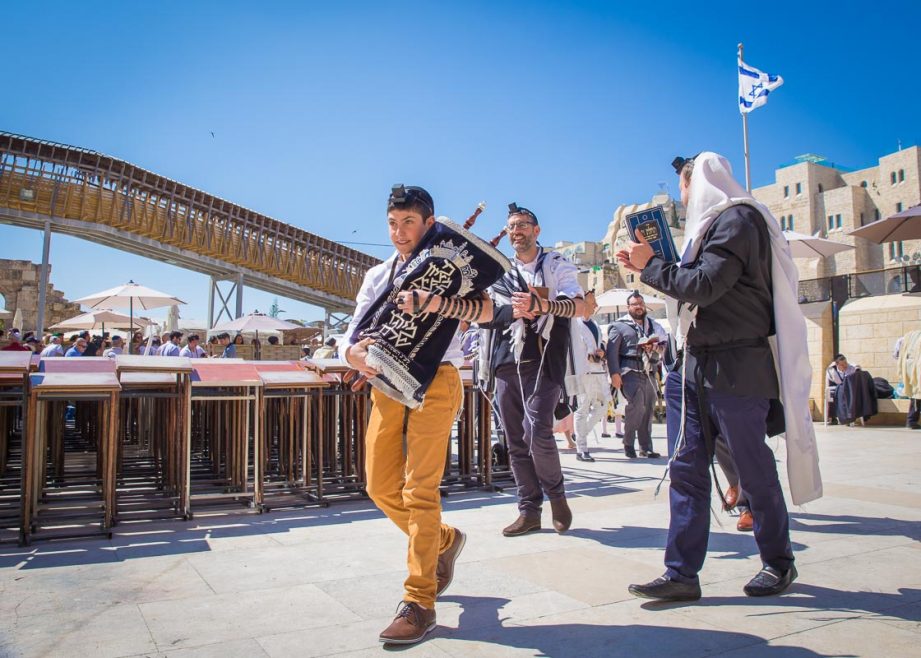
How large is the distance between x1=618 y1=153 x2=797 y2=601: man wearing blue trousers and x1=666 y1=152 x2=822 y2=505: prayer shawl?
0.03 ft

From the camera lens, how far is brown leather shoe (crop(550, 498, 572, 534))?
13.6 feet

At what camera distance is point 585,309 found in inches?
163

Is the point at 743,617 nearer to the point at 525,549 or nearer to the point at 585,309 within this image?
the point at 525,549

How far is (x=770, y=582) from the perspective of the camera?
2.83m

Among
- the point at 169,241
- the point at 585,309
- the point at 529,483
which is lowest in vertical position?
the point at 529,483

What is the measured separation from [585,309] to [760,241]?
54.4 inches

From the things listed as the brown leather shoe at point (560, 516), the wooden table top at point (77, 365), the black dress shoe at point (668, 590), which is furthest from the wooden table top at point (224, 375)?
the black dress shoe at point (668, 590)

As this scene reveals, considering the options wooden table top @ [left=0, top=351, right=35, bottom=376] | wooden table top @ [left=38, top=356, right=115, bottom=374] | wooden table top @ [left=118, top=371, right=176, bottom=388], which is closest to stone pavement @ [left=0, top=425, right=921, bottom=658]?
wooden table top @ [left=0, top=351, right=35, bottom=376]

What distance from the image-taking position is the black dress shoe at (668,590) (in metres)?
2.76

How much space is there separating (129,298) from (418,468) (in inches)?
592

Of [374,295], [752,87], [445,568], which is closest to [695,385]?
[445,568]

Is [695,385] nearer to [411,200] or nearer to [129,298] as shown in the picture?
[411,200]

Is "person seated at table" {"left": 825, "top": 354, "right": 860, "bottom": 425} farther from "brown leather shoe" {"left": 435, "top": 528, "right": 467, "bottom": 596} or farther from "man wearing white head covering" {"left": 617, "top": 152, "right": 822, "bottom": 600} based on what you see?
"brown leather shoe" {"left": 435, "top": 528, "right": 467, "bottom": 596}

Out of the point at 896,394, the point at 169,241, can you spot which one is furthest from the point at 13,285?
the point at 896,394
